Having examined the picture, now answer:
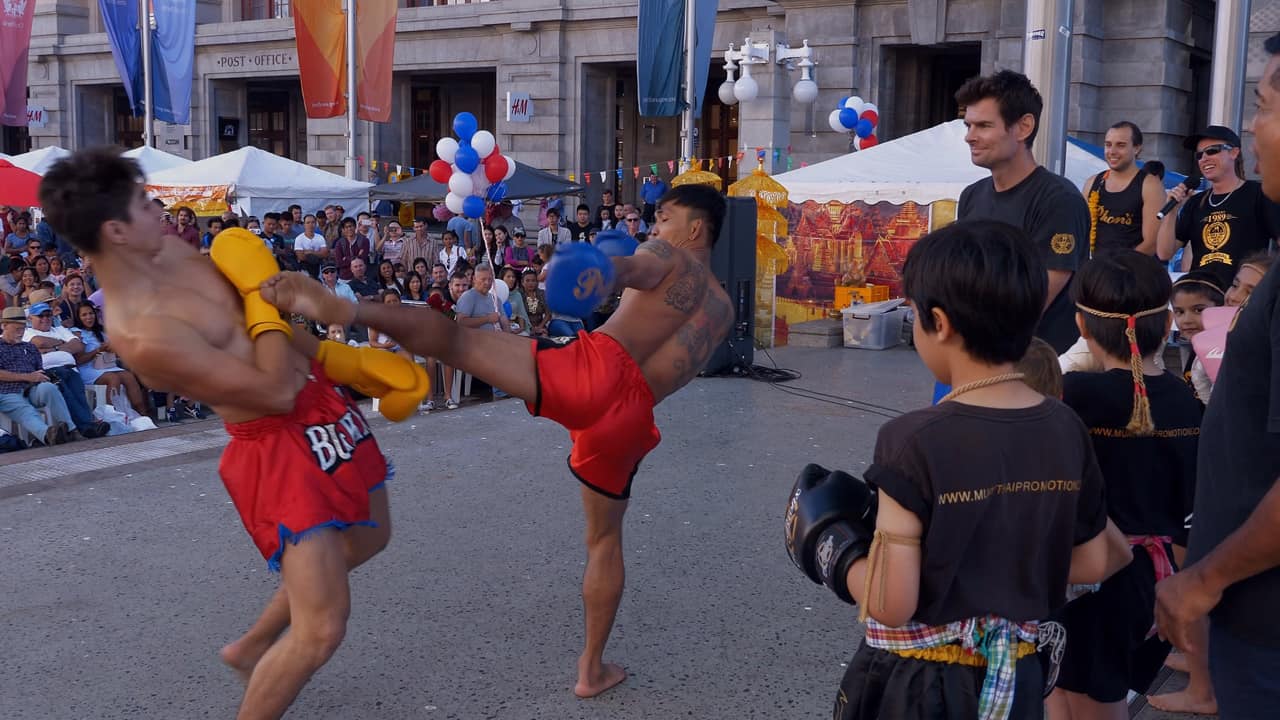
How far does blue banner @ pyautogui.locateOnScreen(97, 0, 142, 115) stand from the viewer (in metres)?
21.7

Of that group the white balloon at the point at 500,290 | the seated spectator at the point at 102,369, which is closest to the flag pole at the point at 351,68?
the white balloon at the point at 500,290

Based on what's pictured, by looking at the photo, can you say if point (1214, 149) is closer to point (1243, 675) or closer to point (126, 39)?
point (1243, 675)

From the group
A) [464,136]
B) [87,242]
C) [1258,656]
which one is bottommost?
[1258,656]

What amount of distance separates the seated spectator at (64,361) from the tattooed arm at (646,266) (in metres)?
6.35

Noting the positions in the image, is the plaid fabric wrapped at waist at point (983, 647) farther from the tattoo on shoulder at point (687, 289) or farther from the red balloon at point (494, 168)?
the red balloon at point (494, 168)

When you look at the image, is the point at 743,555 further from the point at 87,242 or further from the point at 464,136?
the point at 464,136

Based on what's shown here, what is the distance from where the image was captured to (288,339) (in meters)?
3.04

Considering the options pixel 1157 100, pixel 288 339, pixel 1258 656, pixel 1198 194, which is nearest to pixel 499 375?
pixel 288 339

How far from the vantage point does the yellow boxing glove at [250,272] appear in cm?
298

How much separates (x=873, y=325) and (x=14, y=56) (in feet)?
54.9

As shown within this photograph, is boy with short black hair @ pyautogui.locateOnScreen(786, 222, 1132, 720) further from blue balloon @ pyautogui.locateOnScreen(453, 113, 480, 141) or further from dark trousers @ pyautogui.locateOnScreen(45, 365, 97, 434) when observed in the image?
blue balloon @ pyautogui.locateOnScreen(453, 113, 480, 141)

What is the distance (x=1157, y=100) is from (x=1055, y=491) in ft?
59.8

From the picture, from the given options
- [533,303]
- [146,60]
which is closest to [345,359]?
[533,303]

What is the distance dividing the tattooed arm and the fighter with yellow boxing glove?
0.68 m
